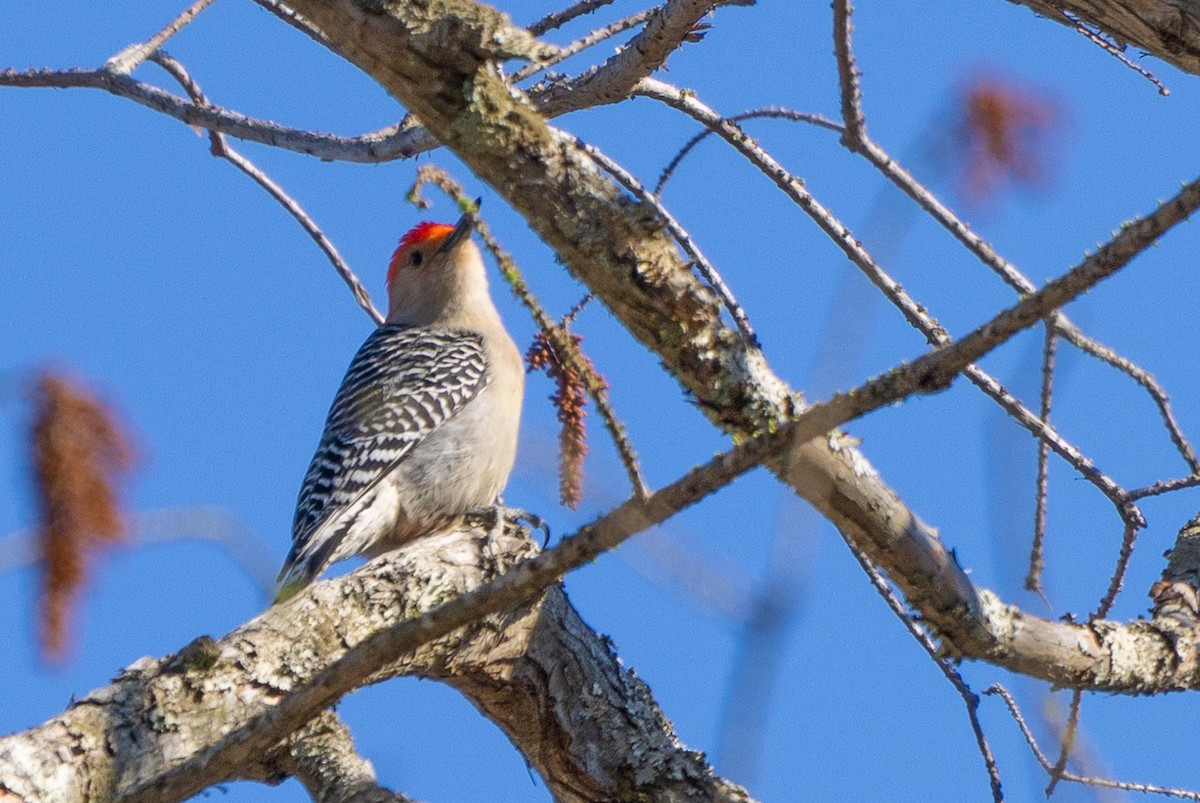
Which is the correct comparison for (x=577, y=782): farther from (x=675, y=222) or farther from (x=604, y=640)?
(x=675, y=222)

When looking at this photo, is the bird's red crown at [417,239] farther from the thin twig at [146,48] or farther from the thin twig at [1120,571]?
the thin twig at [1120,571]

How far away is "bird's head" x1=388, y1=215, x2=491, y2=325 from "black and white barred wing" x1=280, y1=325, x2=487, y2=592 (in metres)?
0.39

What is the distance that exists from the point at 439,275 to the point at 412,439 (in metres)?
1.96

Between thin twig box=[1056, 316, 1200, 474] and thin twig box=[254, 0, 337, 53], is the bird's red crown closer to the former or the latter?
thin twig box=[254, 0, 337, 53]

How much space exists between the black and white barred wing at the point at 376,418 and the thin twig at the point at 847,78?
322 centimetres

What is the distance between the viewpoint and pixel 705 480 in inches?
98.3

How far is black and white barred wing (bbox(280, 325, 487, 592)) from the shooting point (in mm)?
6477

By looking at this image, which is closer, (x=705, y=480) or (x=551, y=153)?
(x=705, y=480)

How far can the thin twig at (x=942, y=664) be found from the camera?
13.4 feet

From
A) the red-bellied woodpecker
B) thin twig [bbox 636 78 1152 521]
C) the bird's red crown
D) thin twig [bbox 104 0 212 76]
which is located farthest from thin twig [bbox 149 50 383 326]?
the bird's red crown

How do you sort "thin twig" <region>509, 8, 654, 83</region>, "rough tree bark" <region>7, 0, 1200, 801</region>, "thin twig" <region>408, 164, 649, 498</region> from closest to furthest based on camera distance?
"thin twig" <region>408, 164, 649, 498</region> → "rough tree bark" <region>7, 0, 1200, 801</region> → "thin twig" <region>509, 8, 654, 83</region>

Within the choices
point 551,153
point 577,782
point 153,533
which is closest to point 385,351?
point 577,782

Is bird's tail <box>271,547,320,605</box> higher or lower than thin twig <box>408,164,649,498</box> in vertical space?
higher

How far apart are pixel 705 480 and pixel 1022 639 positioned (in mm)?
1755
